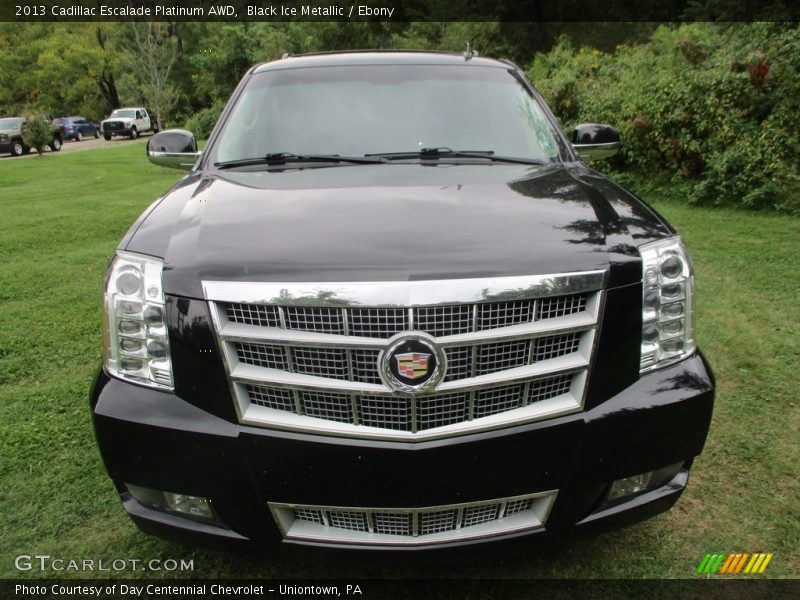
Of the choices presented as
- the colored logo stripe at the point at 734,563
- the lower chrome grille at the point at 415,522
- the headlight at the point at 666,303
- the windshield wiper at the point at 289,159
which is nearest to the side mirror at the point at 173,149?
the windshield wiper at the point at 289,159

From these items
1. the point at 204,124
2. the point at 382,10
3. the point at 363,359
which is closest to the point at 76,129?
the point at 204,124

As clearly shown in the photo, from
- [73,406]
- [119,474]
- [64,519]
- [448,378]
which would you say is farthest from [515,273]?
[73,406]

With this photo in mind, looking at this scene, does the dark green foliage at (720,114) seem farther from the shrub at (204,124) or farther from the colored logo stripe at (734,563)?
the shrub at (204,124)

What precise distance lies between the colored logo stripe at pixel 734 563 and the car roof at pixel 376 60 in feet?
8.47

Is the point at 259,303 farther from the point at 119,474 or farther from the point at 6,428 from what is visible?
the point at 6,428

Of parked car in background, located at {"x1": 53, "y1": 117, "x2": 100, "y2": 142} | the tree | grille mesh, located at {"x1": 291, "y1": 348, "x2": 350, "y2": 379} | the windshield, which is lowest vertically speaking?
parked car in background, located at {"x1": 53, "y1": 117, "x2": 100, "y2": 142}

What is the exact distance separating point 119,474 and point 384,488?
2.72 feet

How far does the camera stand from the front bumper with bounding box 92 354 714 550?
72.6 inches

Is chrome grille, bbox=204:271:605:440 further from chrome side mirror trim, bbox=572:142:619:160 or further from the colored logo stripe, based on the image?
chrome side mirror trim, bbox=572:142:619:160

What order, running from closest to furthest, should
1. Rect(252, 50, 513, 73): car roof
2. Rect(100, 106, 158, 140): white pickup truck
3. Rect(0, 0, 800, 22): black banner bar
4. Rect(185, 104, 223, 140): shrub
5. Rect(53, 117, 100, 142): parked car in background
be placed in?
1. Rect(252, 50, 513, 73): car roof
2. Rect(0, 0, 800, 22): black banner bar
3. Rect(185, 104, 223, 140): shrub
4. Rect(100, 106, 158, 140): white pickup truck
5. Rect(53, 117, 100, 142): parked car in background

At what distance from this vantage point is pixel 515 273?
1.83 metres

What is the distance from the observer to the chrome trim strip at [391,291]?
5.75ft

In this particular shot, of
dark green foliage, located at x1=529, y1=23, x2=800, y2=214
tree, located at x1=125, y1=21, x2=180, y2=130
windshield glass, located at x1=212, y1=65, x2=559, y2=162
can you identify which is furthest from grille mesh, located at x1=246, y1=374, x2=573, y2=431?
tree, located at x1=125, y1=21, x2=180, y2=130

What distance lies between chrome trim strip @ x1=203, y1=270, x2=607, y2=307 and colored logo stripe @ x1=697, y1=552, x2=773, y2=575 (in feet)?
4.24
